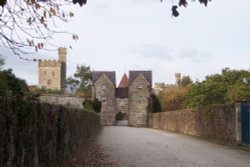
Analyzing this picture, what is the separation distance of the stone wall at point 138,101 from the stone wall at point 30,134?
200ft

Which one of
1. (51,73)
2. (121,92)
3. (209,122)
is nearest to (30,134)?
(209,122)

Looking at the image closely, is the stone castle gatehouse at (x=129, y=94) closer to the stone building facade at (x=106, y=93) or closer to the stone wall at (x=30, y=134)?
the stone building facade at (x=106, y=93)

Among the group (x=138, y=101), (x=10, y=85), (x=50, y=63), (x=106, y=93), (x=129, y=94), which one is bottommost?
(x=10, y=85)

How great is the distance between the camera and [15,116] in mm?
7238

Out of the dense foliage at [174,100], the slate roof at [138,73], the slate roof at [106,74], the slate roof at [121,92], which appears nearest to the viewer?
the dense foliage at [174,100]

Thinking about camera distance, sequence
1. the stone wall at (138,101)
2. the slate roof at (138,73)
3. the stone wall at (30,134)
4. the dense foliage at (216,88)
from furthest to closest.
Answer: the slate roof at (138,73) → the stone wall at (138,101) → the dense foliage at (216,88) → the stone wall at (30,134)

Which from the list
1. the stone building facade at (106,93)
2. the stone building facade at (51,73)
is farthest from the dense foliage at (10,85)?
the stone building facade at (51,73)

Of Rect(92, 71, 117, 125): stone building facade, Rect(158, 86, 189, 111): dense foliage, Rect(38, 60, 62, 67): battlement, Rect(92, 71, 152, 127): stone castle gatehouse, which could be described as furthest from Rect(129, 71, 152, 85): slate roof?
Rect(38, 60, 62, 67): battlement

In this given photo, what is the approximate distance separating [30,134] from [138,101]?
67582 millimetres

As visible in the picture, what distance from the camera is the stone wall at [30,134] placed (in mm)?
6730

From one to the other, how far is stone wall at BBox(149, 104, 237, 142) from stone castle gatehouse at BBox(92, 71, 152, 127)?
31.5 meters

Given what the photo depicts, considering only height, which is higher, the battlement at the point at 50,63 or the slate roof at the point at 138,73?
the battlement at the point at 50,63

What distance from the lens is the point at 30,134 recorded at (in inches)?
325

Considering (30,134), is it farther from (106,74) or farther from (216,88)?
(106,74)
